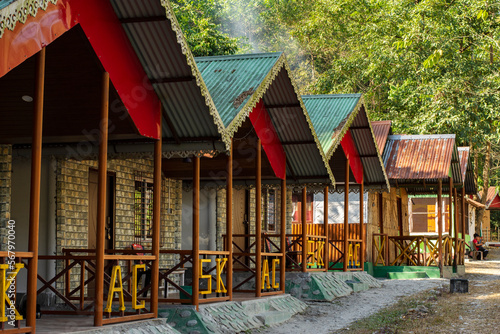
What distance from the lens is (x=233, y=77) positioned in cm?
1233

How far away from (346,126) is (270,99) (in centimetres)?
366

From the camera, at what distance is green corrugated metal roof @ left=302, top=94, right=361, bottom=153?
1656 cm

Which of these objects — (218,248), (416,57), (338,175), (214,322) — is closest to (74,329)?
(214,322)

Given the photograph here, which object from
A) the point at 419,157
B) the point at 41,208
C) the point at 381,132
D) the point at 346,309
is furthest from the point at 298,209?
the point at 41,208

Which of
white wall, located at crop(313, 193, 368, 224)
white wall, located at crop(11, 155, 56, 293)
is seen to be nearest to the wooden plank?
white wall, located at crop(11, 155, 56, 293)

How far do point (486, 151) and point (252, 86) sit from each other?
24.2 metres

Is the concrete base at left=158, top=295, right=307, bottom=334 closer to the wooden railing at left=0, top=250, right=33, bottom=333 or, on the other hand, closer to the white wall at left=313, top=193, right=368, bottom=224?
the wooden railing at left=0, top=250, right=33, bottom=333

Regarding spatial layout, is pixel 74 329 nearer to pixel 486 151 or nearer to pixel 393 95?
pixel 393 95

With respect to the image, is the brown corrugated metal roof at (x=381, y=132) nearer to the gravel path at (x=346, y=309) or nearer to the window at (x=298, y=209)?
the window at (x=298, y=209)

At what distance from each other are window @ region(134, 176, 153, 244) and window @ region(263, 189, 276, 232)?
5.88 meters

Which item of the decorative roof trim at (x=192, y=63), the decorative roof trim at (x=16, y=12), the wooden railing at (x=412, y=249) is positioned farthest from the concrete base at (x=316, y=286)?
the decorative roof trim at (x=16, y=12)

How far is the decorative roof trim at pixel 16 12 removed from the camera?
582 centimetres

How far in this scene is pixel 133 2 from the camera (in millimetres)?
8438

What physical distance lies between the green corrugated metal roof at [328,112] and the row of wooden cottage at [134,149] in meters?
0.04
